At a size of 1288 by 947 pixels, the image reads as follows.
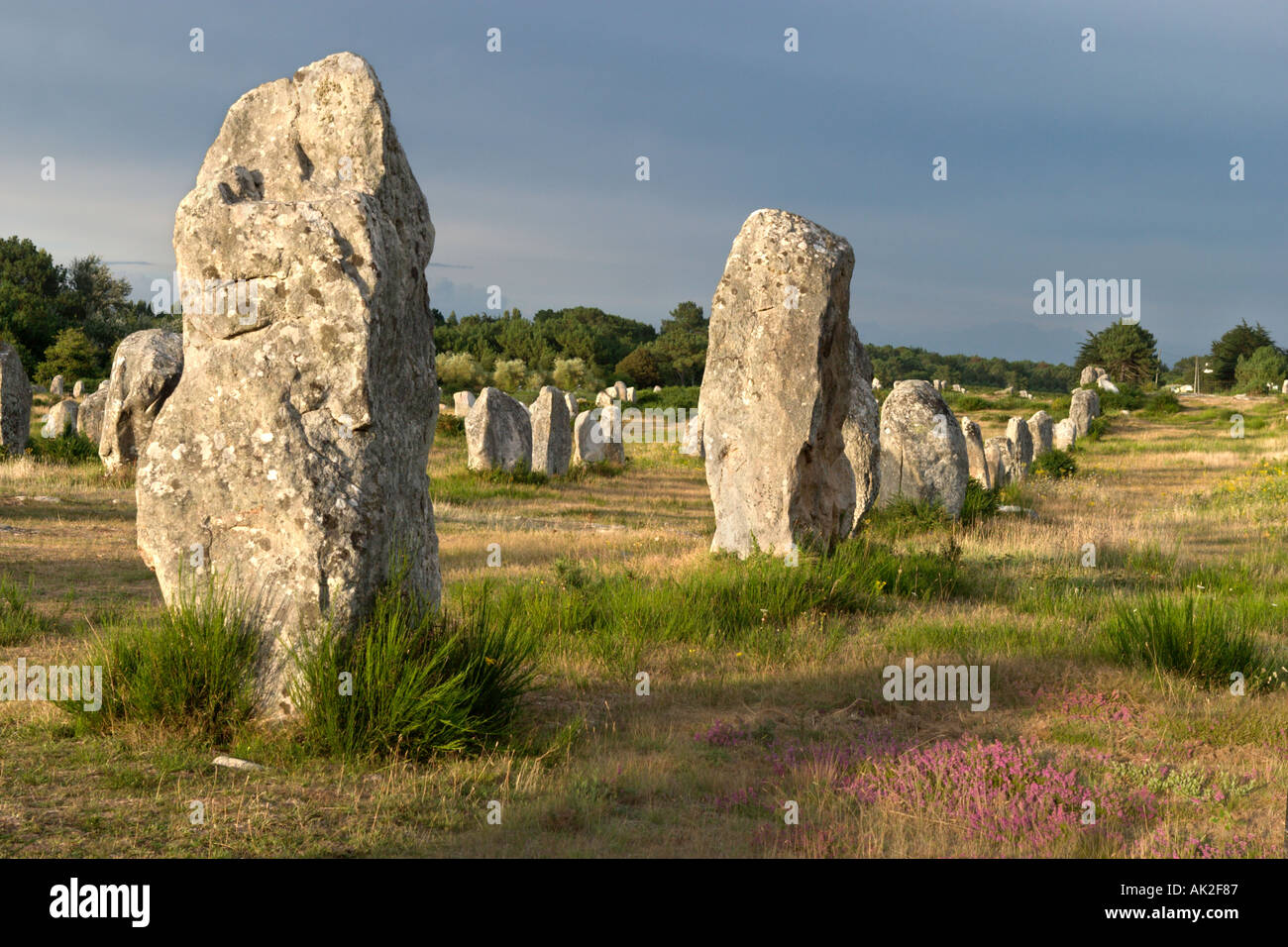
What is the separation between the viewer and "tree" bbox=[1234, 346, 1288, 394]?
53028mm

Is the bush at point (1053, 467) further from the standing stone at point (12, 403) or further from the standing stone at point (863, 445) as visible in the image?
the standing stone at point (12, 403)

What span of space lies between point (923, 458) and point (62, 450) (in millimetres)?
16000

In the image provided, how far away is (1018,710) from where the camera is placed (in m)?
6.41

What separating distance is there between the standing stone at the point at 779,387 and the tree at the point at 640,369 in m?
49.8

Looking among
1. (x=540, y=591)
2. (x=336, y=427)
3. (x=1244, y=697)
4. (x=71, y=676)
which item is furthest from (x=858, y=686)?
(x=71, y=676)

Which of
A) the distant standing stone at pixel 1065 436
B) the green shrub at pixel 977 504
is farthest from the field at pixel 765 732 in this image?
the distant standing stone at pixel 1065 436

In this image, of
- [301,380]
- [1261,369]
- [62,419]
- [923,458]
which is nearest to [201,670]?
[301,380]

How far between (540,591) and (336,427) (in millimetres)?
3744

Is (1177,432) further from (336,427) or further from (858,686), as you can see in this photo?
(336,427)

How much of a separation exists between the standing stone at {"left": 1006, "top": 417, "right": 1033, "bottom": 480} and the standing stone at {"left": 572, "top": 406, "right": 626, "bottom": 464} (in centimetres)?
952

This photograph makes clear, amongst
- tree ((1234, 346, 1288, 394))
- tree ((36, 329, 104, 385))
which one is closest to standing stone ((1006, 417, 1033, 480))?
tree ((1234, 346, 1288, 394))

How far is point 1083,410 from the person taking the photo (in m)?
35.5

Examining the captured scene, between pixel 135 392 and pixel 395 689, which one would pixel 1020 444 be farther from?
pixel 395 689
